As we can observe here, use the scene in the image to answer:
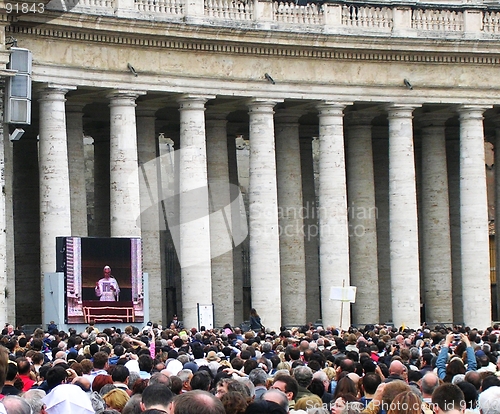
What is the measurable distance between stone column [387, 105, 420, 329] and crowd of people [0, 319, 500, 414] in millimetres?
29744

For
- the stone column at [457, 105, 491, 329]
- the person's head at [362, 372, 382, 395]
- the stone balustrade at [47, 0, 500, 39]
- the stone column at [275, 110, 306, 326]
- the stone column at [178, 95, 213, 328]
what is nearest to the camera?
the person's head at [362, 372, 382, 395]

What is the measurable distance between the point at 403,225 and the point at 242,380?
4697 centimetres

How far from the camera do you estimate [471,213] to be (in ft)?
229

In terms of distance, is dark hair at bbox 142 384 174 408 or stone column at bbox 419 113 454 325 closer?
dark hair at bbox 142 384 174 408

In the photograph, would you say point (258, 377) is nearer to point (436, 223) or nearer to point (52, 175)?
point (52, 175)

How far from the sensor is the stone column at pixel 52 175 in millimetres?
58000

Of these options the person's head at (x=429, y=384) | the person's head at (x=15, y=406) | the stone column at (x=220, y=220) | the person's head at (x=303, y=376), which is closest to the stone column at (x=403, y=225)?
the stone column at (x=220, y=220)


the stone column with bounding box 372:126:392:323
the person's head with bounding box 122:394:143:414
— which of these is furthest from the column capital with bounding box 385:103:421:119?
the person's head with bounding box 122:394:143:414

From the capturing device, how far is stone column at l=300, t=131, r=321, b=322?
250 feet

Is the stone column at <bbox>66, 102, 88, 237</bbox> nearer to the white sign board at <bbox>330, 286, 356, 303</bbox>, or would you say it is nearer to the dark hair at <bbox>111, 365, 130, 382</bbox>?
the white sign board at <bbox>330, 286, 356, 303</bbox>

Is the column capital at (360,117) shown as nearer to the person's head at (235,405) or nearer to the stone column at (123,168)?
the stone column at (123,168)

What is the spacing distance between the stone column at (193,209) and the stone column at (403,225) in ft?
36.5

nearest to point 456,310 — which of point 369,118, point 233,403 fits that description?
point 369,118

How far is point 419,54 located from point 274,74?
8.71 meters
